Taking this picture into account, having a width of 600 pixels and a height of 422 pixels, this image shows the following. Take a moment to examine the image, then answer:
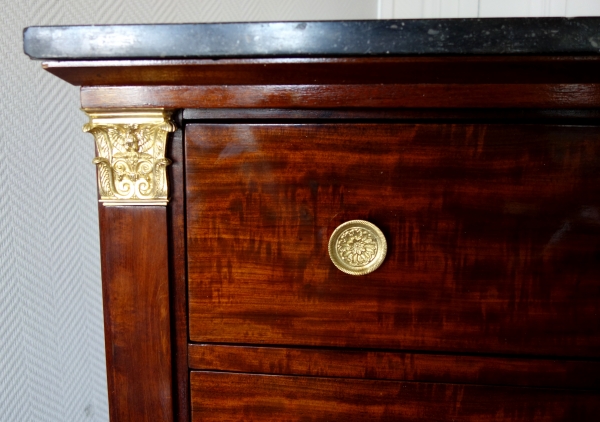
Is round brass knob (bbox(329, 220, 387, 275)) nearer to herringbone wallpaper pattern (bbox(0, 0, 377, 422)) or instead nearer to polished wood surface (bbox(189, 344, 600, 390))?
polished wood surface (bbox(189, 344, 600, 390))

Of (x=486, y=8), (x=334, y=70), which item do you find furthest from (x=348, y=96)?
(x=486, y=8)

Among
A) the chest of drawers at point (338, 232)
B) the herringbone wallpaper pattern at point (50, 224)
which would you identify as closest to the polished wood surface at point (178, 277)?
the chest of drawers at point (338, 232)

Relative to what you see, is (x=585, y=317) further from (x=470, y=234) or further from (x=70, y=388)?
(x=70, y=388)

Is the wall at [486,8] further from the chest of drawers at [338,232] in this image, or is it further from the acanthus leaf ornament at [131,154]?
the acanthus leaf ornament at [131,154]

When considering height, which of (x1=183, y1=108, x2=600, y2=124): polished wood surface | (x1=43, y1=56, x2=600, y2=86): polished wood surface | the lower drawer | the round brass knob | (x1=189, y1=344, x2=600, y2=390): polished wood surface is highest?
(x1=43, y1=56, x2=600, y2=86): polished wood surface

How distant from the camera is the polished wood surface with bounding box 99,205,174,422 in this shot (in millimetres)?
378

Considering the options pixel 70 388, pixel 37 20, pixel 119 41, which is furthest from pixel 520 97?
pixel 70 388

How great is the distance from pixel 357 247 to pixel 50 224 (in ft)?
1.83

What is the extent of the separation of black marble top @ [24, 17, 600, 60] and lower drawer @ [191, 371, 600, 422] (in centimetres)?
27

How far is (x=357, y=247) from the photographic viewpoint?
37cm

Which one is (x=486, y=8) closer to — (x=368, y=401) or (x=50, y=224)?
(x=368, y=401)

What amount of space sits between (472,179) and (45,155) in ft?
2.06

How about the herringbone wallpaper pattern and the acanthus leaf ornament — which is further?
the herringbone wallpaper pattern

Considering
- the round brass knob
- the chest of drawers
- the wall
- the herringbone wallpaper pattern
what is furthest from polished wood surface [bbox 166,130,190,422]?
the wall
